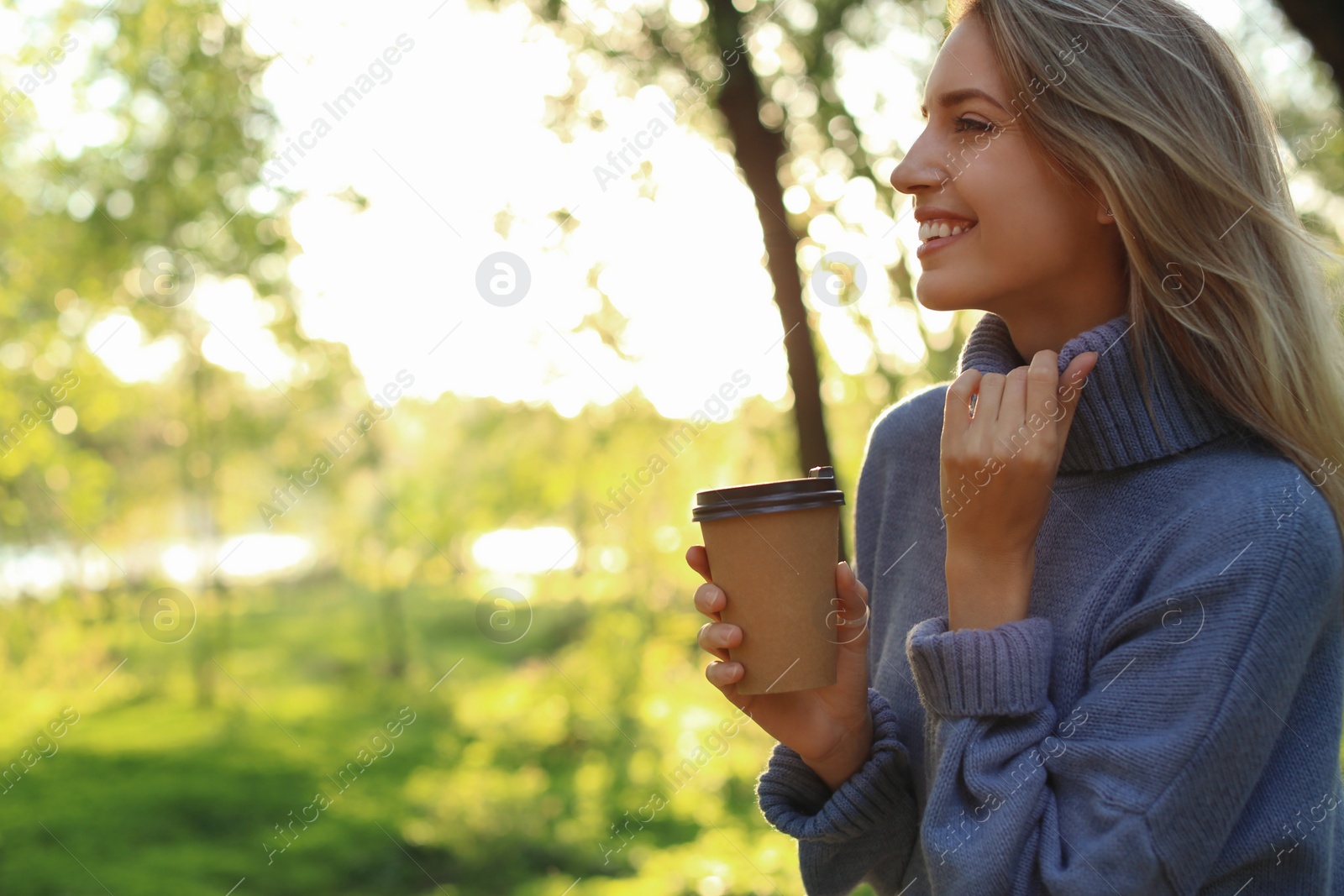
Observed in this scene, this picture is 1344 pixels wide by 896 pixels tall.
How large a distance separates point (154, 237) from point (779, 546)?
8033mm

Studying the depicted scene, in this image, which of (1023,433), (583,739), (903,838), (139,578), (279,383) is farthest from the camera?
(139,578)

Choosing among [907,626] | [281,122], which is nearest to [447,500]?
[281,122]

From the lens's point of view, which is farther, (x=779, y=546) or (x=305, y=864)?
(x=305, y=864)

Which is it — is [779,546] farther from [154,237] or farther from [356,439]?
[356,439]

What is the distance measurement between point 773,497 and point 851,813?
0.57 m

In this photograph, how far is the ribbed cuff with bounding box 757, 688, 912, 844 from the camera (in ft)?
5.51

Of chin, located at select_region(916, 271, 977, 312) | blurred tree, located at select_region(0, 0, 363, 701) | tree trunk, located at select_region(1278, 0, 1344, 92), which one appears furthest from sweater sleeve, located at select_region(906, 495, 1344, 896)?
blurred tree, located at select_region(0, 0, 363, 701)

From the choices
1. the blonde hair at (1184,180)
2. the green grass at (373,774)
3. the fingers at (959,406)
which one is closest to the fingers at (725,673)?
the fingers at (959,406)

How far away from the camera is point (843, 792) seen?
1.68 metres

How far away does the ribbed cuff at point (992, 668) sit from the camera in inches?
55.6

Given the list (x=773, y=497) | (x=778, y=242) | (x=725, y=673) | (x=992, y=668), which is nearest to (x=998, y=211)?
(x=773, y=497)

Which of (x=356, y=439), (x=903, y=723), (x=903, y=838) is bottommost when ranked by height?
(x=903, y=838)

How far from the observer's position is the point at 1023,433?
4.65 ft

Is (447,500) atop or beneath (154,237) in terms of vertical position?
beneath
